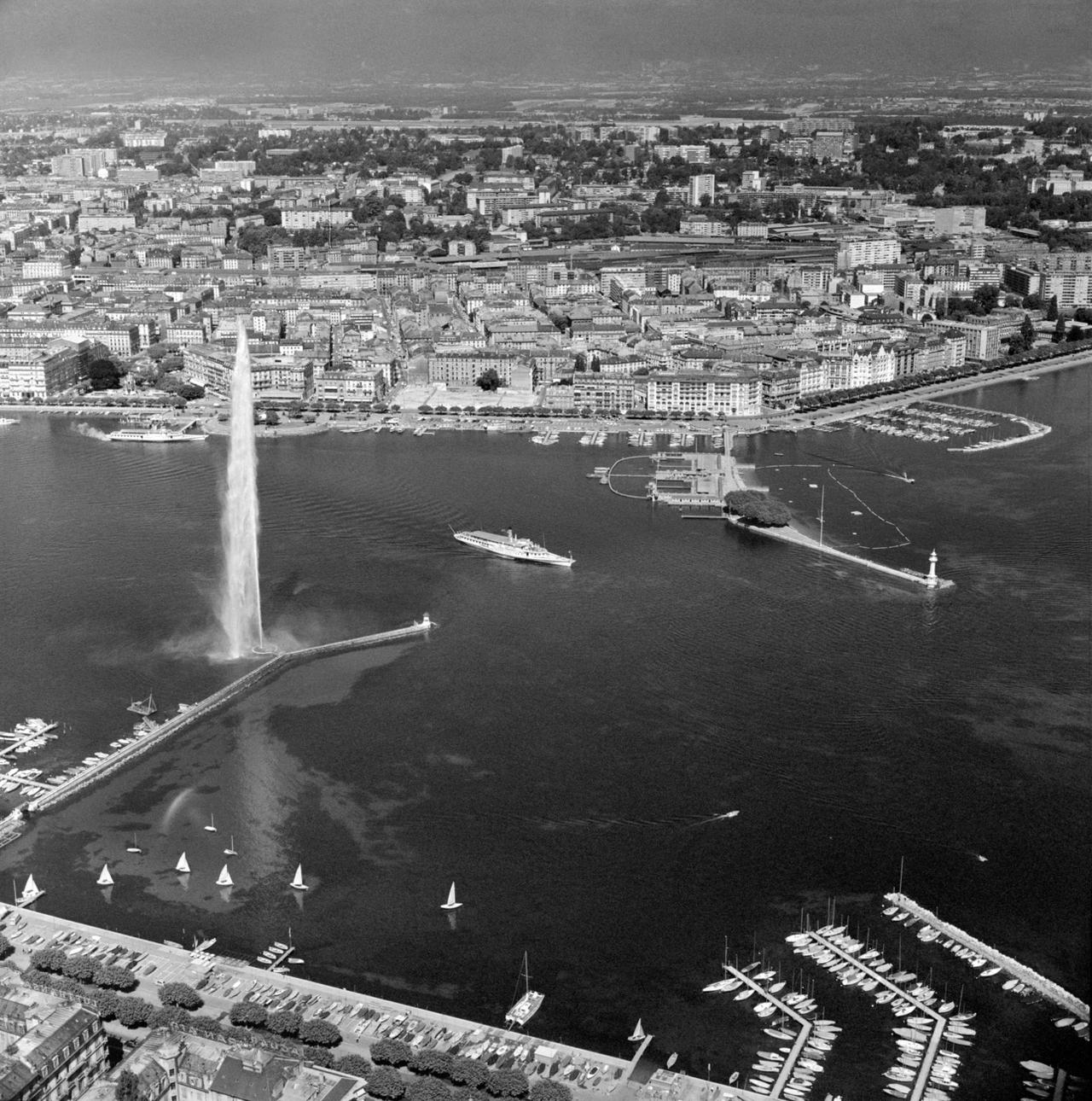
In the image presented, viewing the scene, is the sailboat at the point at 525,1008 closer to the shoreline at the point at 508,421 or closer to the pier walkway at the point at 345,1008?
the pier walkway at the point at 345,1008

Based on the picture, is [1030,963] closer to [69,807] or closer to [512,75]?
[69,807]

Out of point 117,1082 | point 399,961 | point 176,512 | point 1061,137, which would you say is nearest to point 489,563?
point 176,512

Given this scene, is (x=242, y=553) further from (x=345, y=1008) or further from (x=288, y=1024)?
(x=288, y=1024)

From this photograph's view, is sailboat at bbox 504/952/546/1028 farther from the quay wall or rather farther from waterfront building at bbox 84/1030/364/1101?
the quay wall

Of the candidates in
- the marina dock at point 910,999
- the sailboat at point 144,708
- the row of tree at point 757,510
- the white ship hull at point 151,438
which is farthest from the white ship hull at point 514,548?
the marina dock at point 910,999

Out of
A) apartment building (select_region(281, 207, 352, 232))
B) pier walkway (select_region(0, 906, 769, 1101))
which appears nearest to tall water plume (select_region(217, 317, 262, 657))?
pier walkway (select_region(0, 906, 769, 1101))
